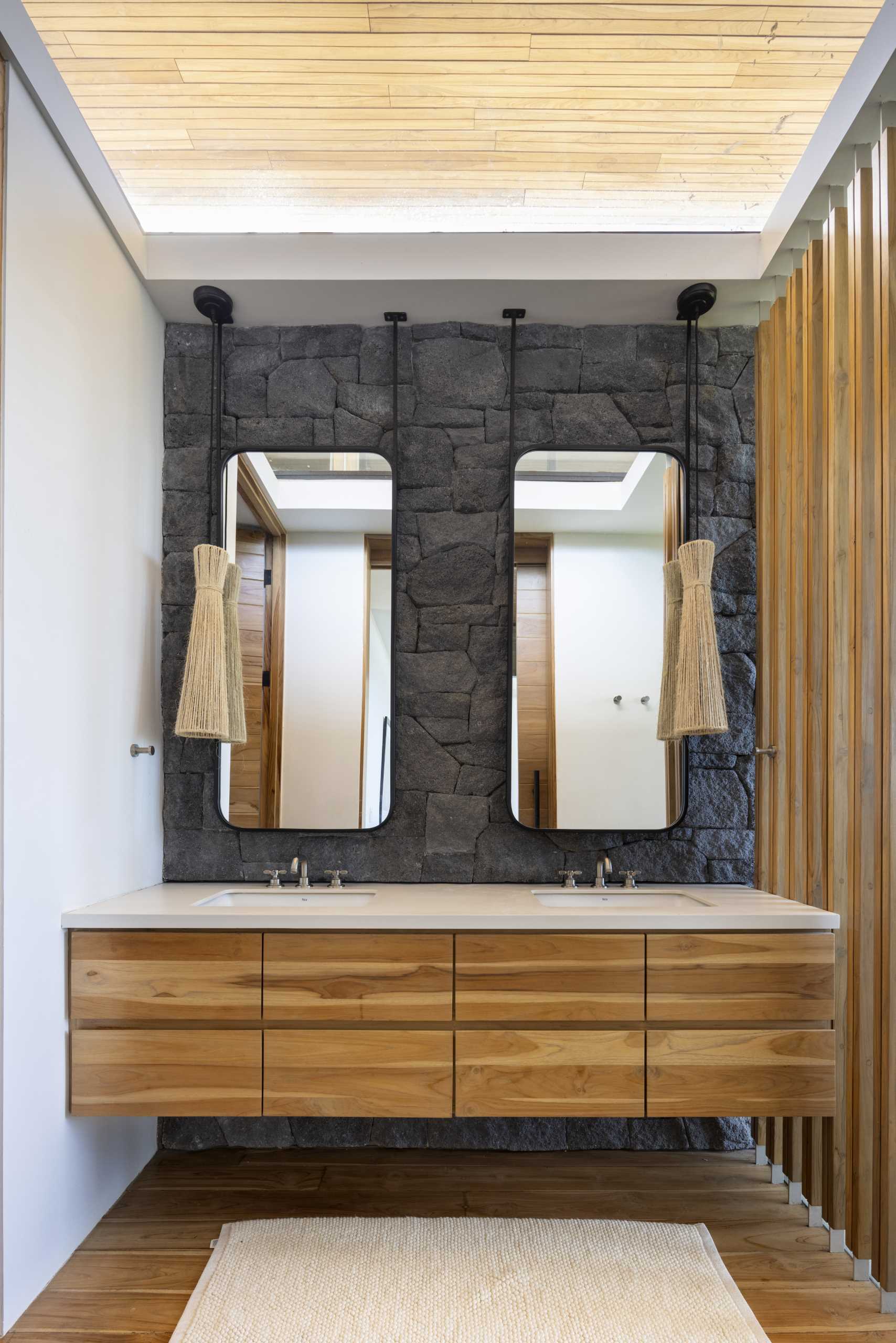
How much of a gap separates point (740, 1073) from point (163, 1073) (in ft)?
4.61

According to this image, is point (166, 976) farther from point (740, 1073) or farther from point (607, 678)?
point (607, 678)

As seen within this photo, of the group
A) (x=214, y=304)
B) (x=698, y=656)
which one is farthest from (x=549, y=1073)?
(x=214, y=304)

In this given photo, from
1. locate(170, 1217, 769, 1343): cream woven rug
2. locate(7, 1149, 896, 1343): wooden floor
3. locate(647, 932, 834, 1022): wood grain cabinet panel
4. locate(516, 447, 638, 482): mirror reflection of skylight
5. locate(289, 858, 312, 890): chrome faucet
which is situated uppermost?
locate(516, 447, 638, 482): mirror reflection of skylight

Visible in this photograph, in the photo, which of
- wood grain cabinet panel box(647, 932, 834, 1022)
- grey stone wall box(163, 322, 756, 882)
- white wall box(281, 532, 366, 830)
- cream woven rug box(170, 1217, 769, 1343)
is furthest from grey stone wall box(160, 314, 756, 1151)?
wood grain cabinet panel box(647, 932, 834, 1022)

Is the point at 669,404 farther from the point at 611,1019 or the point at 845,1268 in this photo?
the point at 845,1268

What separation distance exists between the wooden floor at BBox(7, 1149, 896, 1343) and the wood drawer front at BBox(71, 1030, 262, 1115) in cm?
37

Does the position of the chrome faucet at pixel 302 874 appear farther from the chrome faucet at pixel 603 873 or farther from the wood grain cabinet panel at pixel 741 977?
the wood grain cabinet panel at pixel 741 977

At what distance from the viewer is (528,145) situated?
2537 mm

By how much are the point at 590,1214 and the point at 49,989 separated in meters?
1.52

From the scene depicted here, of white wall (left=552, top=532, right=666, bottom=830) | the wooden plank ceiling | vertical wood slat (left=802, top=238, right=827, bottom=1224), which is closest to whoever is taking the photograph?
the wooden plank ceiling

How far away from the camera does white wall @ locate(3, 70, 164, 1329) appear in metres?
1.93

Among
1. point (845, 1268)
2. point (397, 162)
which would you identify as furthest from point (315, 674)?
point (845, 1268)

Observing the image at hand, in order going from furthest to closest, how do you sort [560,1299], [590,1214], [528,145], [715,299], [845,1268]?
[715,299] → [528,145] → [590,1214] → [845,1268] → [560,1299]

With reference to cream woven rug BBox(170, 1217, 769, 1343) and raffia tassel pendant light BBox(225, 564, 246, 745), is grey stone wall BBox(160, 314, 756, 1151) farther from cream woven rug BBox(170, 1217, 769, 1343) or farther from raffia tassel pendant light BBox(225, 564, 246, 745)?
cream woven rug BBox(170, 1217, 769, 1343)
